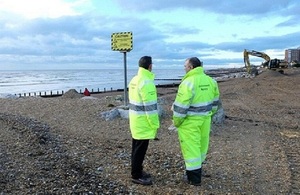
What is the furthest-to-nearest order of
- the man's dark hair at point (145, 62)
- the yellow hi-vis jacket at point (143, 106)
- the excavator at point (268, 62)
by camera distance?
the excavator at point (268, 62) < the man's dark hair at point (145, 62) < the yellow hi-vis jacket at point (143, 106)

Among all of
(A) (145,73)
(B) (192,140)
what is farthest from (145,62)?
(B) (192,140)

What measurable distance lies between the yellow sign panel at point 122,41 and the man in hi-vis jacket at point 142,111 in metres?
5.70

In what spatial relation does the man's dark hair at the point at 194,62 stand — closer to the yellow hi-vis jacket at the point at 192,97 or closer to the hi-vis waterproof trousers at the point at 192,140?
the yellow hi-vis jacket at the point at 192,97

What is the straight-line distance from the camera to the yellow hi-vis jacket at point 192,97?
18.8 ft

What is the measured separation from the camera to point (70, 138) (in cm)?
907

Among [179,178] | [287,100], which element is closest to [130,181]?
[179,178]

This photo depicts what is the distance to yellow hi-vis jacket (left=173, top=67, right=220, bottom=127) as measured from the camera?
574cm

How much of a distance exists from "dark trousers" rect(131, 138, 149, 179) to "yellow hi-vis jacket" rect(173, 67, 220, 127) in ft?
1.94

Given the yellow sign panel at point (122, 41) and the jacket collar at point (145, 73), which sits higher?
the yellow sign panel at point (122, 41)

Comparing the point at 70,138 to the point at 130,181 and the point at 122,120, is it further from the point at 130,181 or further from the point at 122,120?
the point at 130,181

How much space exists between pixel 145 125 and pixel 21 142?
155 inches

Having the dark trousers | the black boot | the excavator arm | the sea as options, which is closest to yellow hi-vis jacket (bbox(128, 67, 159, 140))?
the dark trousers

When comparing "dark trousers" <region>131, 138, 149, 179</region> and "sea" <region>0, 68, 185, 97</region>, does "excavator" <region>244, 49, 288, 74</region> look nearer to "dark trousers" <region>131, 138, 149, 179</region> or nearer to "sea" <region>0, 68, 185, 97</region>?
"sea" <region>0, 68, 185, 97</region>

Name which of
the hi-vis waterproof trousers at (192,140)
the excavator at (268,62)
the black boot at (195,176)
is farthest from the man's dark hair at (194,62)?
the excavator at (268,62)
